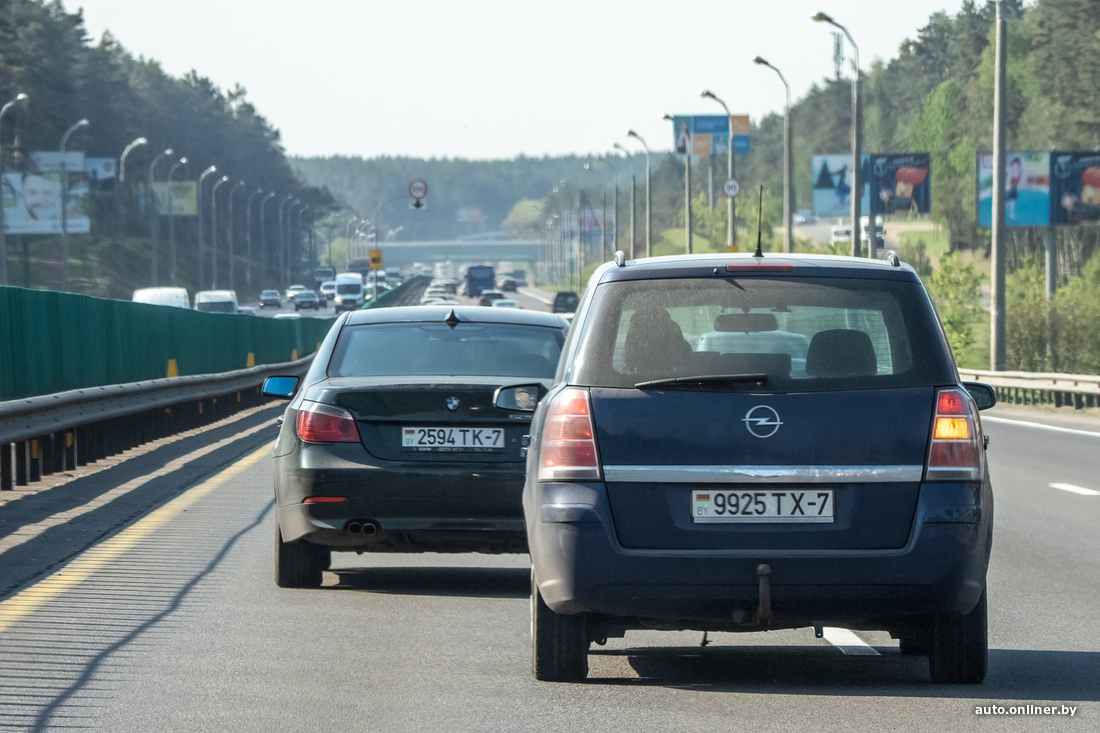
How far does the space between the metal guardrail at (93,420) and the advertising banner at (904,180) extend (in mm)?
64424

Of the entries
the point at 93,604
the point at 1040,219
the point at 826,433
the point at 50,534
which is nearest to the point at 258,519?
the point at 50,534

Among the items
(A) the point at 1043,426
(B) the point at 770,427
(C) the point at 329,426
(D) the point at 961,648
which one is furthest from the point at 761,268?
(A) the point at 1043,426

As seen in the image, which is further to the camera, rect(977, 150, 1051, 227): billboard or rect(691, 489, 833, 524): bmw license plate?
rect(977, 150, 1051, 227): billboard

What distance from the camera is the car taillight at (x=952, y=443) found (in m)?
6.13

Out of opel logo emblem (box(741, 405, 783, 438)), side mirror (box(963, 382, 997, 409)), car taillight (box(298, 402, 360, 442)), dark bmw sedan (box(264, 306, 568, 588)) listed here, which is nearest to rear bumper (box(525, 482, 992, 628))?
opel logo emblem (box(741, 405, 783, 438))

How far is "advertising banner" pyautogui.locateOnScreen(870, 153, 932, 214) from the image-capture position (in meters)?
86.2

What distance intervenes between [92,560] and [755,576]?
5.26m

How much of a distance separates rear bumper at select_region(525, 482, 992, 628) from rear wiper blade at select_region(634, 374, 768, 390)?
1.30ft

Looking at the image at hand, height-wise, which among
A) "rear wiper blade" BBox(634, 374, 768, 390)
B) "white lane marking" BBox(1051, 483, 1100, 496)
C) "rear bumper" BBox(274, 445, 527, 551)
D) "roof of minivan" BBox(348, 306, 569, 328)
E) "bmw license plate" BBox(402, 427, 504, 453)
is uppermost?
"roof of minivan" BBox(348, 306, 569, 328)

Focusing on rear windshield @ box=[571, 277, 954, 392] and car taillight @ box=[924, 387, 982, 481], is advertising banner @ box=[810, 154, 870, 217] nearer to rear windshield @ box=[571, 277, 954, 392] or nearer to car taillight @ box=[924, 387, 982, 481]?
rear windshield @ box=[571, 277, 954, 392]

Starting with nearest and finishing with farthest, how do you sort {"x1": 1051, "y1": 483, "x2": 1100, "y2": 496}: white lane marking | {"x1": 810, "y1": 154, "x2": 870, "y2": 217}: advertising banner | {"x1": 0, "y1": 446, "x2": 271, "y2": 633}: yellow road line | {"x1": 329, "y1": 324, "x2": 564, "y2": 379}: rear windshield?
{"x1": 0, "y1": 446, "x2": 271, "y2": 633}: yellow road line < {"x1": 329, "y1": 324, "x2": 564, "y2": 379}: rear windshield < {"x1": 1051, "y1": 483, "x2": 1100, "y2": 496}: white lane marking < {"x1": 810, "y1": 154, "x2": 870, "y2": 217}: advertising banner

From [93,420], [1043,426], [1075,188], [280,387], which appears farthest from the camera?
[1075,188]

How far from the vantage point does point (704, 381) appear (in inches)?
242

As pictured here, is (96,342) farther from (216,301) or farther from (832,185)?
(832,185)
